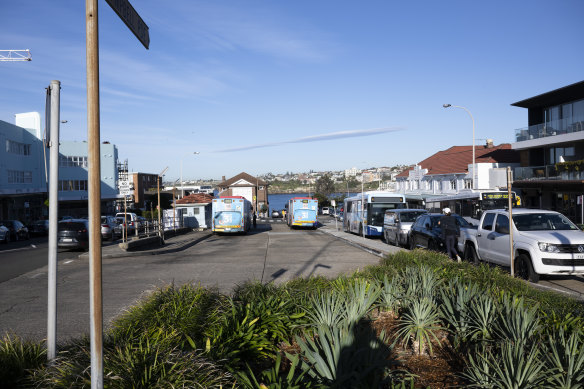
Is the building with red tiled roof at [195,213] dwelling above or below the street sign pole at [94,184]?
below

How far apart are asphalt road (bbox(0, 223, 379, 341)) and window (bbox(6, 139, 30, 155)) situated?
34859 millimetres

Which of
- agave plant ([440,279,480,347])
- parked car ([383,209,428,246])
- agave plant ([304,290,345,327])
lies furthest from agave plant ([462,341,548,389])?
parked car ([383,209,428,246])

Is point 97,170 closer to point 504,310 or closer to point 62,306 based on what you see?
point 504,310

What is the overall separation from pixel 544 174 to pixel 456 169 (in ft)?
51.1

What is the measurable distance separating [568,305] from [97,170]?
6505mm

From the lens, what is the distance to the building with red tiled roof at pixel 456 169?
1871 inches

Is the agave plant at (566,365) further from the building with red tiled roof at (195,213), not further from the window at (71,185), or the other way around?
the window at (71,185)

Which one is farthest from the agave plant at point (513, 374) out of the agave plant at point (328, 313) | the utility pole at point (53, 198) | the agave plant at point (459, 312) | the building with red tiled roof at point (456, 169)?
the building with red tiled roof at point (456, 169)

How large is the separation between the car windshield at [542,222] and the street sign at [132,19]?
11456 mm

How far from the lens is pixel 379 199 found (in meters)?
29.9

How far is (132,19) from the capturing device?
144 inches

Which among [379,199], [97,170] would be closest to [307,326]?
[97,170]

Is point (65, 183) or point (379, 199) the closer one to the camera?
point (379, 199)

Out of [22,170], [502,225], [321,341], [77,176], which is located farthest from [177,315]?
[77,176]
